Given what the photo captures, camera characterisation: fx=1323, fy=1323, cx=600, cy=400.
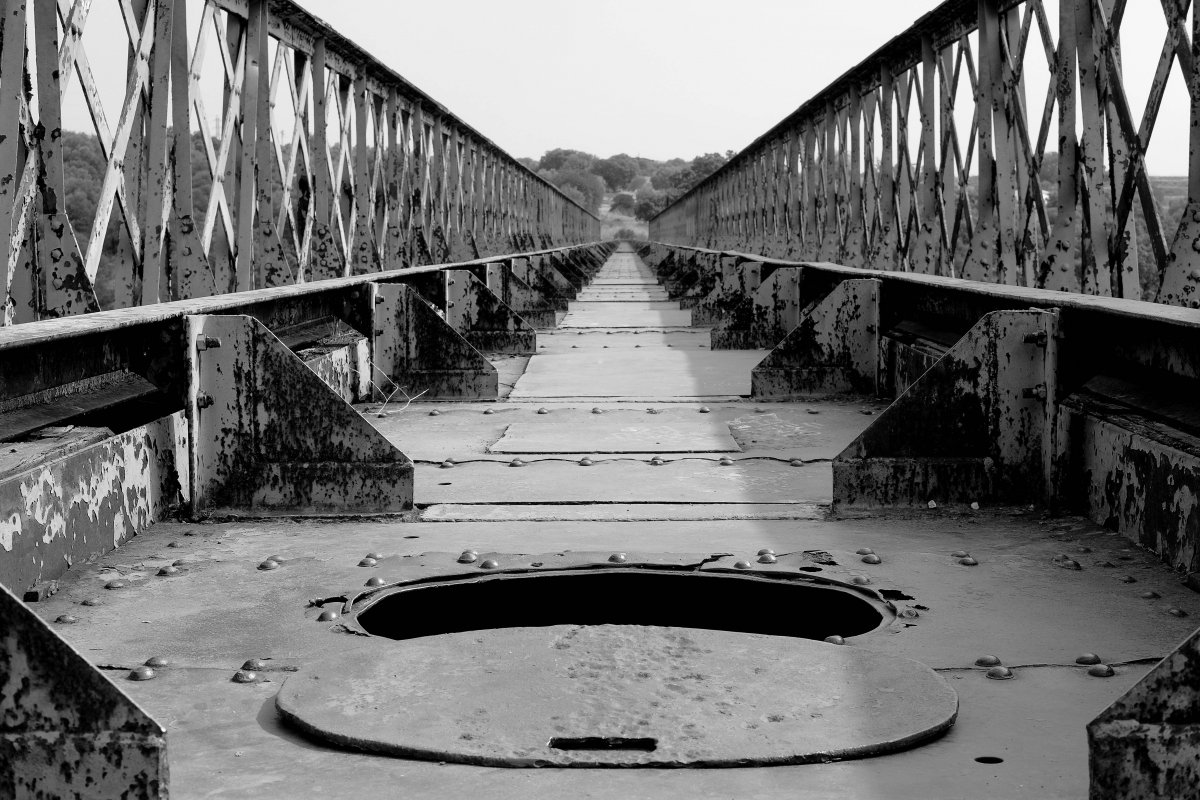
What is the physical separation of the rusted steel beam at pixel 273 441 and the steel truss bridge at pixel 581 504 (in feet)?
0.04

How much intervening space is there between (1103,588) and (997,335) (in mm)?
1424

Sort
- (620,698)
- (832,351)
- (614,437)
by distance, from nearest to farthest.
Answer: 1. (620,698)
2. (614,437)
3. (832,351)

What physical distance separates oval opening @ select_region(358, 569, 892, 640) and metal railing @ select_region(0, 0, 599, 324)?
2.42m

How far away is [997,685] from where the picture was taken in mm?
2924

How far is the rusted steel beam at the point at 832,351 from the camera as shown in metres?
8.45

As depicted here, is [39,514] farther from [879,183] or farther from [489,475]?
[879,183]

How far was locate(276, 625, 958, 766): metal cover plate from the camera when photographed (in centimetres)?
249

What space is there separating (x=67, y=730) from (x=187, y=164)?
19.1 ft

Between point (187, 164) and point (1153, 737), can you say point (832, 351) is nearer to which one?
point (187, 164)

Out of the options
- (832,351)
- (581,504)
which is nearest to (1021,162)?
(832,351)

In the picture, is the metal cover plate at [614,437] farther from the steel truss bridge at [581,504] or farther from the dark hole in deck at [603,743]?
→ the dark hole in deck at [603,743]

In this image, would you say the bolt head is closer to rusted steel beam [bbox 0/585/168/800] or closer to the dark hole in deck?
rusted steel beam [bbox 0/585/168/800]

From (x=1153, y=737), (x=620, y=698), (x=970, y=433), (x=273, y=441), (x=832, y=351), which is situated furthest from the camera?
(x=832, y=351)

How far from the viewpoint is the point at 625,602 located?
4016 mm
